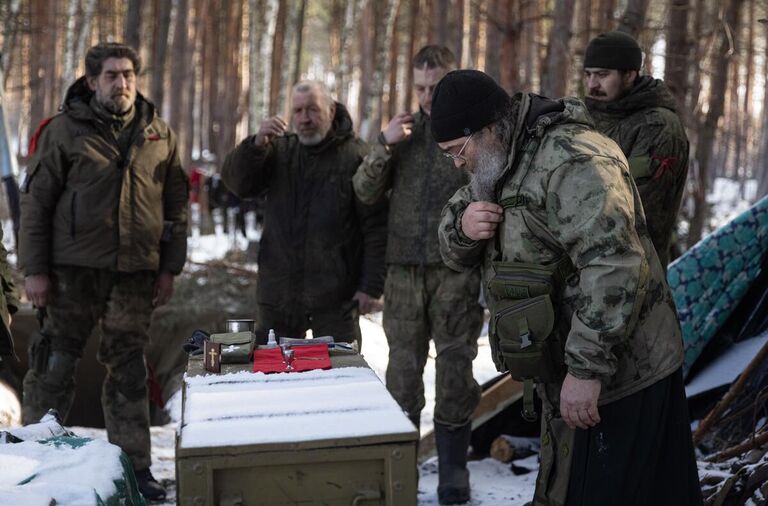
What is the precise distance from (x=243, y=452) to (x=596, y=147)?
4.51ft

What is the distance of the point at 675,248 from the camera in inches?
250

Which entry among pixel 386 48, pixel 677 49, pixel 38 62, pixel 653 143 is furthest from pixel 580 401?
pixel 38 62

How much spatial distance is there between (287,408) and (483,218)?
0.89m

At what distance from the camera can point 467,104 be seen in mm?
2768

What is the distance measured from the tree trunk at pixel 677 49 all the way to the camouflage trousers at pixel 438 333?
3662 millimetres

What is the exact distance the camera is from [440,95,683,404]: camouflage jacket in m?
2.56

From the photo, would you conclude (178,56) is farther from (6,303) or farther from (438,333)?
(6,303)

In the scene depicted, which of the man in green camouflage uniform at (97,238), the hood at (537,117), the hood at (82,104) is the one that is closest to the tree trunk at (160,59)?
the hood at (82,104)

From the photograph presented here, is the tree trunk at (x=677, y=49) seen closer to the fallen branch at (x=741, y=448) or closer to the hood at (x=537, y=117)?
the fallen branch at (x=741, y=448)

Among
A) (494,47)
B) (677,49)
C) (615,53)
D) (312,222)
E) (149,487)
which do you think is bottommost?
(149,487)

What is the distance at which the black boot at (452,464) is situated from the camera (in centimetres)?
437

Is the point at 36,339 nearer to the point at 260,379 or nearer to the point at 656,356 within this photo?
the point at 260,379

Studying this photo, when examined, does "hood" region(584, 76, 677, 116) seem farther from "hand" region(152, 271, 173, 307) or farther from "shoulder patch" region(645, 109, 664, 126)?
"hand" region(152, 271, 173, 307)

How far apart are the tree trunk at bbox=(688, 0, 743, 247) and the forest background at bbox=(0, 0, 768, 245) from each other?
2 cm
